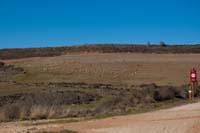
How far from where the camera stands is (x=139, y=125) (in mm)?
19438

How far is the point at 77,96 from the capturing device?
3991 centimetres

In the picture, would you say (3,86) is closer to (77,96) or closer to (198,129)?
(77,96)

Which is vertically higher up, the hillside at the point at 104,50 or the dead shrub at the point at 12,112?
the hillside at the point at 104,50

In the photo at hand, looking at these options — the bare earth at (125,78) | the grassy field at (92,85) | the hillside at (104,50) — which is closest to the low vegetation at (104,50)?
the hillside at (104,50)

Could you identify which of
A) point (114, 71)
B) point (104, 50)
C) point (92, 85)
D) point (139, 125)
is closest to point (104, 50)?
point (104, 50)

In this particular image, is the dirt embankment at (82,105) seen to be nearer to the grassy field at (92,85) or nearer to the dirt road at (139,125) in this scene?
the grassy field at (92,85)

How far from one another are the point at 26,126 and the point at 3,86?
117 feet

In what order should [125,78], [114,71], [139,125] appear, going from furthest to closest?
[114,71] < [125,78] < [139,125]

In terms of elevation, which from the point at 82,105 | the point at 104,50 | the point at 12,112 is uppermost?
the point at 104,50

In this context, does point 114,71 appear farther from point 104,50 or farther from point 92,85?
point 104,50

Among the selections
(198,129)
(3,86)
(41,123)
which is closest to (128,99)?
(41,123)

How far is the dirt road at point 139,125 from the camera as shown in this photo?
18531 mm

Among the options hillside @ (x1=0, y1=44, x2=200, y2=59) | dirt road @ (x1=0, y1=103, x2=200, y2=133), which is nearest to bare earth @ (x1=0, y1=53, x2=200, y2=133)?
dirt road @ (x1=0, y1=103, x2=200, y2=133)

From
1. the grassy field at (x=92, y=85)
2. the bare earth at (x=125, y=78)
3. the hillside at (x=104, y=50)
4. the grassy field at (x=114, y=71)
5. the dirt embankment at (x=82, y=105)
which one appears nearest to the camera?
the bare earth at (x=125, y=78)
